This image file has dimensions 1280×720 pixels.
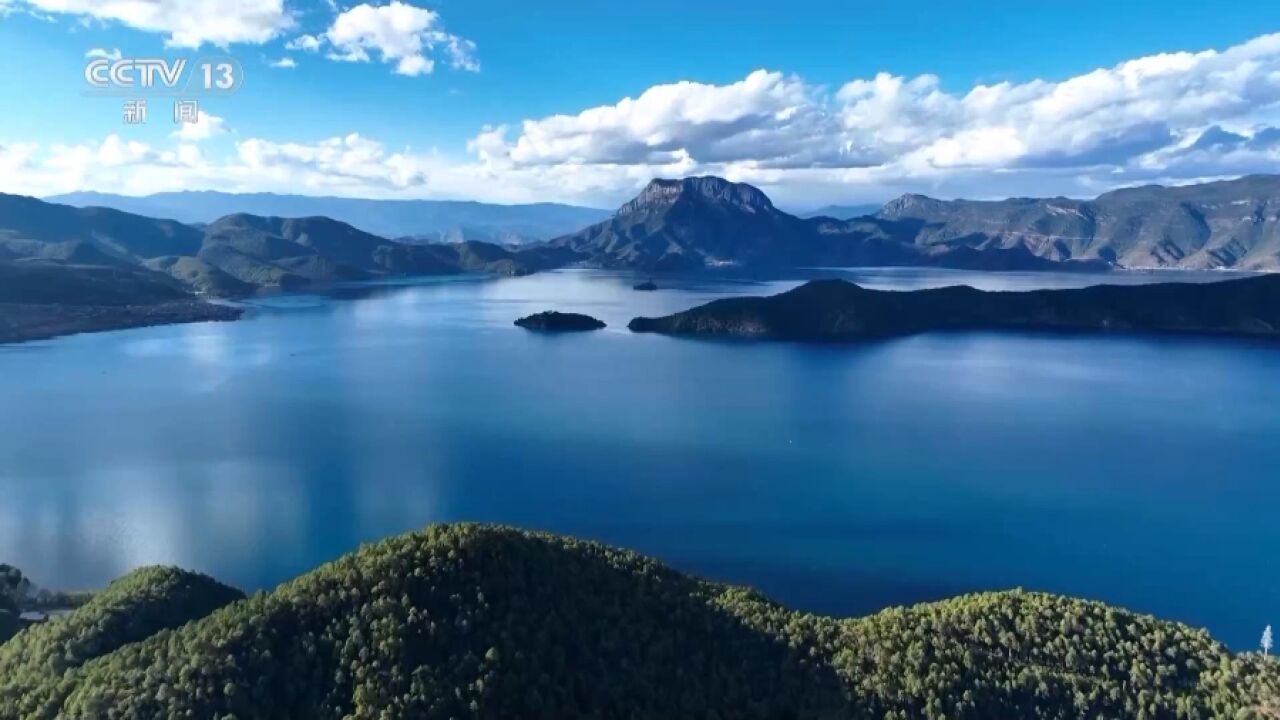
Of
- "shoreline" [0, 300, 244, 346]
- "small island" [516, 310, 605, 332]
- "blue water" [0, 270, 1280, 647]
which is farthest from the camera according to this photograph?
"small island" [516, 310, 605, 332]

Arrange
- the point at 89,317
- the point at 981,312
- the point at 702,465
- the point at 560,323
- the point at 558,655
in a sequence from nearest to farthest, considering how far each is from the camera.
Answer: the point at 558,655
the point at 702,465
the point at 89,317
the point at 560,323
the point at 981,312

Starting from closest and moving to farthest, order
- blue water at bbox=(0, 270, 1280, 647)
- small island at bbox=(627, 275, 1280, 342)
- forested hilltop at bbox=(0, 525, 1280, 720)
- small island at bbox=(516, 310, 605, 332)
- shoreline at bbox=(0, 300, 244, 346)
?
forested hilltop at bbox=(0, 525, 1280, 720)
blue water at bbox=(0, 270, 1280, 647)
shoreline at bbox=(0, 300, 244, 346)
small island at bbox=(627, 275, 1280, 342)
small island at bbox=(516, 310, 605, 332)

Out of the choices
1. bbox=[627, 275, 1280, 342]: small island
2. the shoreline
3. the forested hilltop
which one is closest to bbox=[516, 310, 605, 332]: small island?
bbox=[627, 275, 1280, 342]: small island

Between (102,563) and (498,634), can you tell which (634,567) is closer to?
(498,634)

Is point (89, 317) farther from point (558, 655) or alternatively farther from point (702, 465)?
point (558, 655)

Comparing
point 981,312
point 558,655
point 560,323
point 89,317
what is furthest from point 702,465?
point 89,317

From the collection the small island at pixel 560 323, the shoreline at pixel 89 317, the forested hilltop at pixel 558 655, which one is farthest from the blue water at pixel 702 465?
the small island at pixel 560 323

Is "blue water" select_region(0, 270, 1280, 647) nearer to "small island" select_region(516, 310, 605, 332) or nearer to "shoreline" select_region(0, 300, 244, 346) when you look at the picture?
"shoreline" select_region(0, 300, 244, 346)
